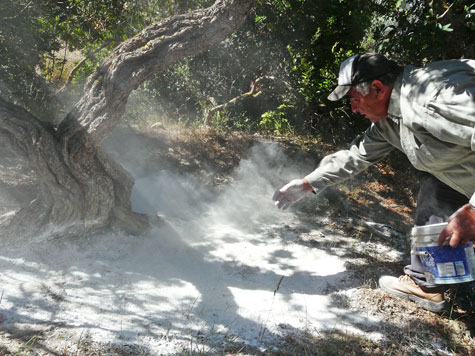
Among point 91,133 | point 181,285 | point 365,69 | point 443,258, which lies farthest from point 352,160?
point 91,133

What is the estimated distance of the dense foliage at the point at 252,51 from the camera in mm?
4172

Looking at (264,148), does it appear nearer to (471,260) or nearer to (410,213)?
(410,213)

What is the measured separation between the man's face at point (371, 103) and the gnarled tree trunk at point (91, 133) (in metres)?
1.60

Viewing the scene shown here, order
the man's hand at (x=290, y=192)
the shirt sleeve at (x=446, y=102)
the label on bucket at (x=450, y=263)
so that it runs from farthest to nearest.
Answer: the man's hand at (x=290, y=192) → the label on bucket at (x=450, y=263) → the shirt sleeve at (x=446, y=102)

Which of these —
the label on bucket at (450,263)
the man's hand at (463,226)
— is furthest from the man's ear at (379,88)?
the label on bucket at (450,263)

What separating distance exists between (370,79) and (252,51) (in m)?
4.62

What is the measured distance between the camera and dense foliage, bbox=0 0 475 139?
4172 mm

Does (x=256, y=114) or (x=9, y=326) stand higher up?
(x=256, y=114)

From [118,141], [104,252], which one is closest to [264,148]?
[118,141]

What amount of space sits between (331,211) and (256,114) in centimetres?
302

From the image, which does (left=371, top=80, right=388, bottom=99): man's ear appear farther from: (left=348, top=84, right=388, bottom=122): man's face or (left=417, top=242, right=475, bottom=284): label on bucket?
(left=417, top=242, right=475, bottom=284): label on bucket

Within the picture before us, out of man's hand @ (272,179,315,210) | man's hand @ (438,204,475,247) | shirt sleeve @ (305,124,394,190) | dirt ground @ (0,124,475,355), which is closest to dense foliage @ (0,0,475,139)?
dirt ground @ (0,124,475,355)

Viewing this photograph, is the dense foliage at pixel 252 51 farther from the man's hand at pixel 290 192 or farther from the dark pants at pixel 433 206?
the man's hand at pixel 290 192

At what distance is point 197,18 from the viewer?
3406mm
